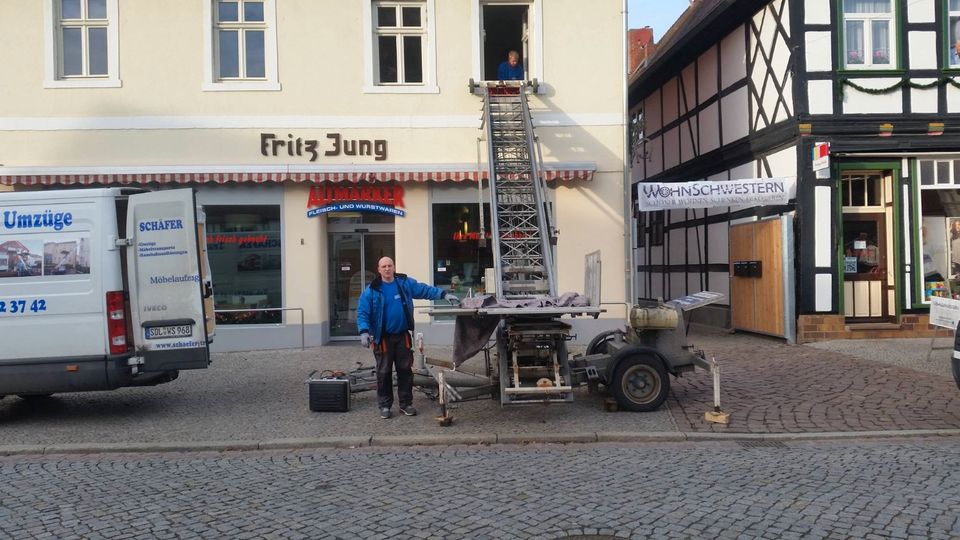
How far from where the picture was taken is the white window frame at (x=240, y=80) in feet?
42.7

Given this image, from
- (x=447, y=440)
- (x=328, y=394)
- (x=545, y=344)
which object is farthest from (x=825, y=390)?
(x=328, y=394)

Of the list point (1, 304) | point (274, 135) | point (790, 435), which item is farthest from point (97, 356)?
point (790, 435)

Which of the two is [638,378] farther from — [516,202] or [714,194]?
[714,194]

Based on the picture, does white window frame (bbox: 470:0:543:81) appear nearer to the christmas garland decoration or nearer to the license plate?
the christmas garland decoration

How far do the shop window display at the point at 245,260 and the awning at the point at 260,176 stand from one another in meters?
0.69

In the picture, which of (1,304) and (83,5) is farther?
(83,5)

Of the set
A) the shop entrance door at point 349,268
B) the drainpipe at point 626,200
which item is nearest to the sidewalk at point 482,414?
the drainpipe at point 626,200

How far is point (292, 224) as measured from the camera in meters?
13.1

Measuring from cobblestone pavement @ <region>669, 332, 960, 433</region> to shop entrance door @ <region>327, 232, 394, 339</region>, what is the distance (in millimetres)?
6326

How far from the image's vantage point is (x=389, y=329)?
26.0 ft

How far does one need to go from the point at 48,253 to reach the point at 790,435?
7932 millimetres

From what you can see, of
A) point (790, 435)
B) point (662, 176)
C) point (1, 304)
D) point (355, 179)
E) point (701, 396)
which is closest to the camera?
point (790, 435)

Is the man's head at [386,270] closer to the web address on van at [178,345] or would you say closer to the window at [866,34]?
the web address on van at [178,345]

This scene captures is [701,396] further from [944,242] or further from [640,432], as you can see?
[944,242]
